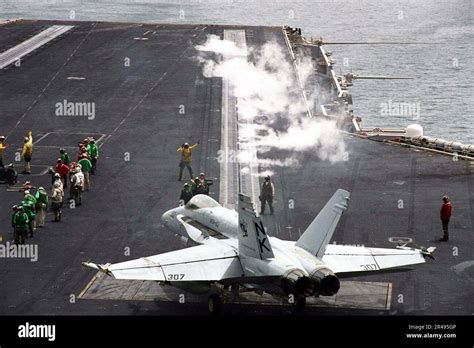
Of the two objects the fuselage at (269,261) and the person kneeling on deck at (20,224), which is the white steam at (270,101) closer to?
the person kneeling on deck at (20,224)

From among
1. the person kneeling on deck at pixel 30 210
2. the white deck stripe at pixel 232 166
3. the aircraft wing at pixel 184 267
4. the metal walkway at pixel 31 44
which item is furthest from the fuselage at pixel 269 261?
the metal walkway at pixel 31 44

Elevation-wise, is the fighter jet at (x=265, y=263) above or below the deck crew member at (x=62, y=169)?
below

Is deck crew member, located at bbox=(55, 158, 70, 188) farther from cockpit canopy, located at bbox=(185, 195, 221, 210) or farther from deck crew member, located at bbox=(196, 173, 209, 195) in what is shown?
cockpit canopy, located at bbox=(185, 195, 221, 210)

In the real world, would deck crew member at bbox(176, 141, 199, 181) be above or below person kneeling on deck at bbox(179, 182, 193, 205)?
above

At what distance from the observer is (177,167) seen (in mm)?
49719

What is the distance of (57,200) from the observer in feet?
132

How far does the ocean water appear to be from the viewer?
328 ft

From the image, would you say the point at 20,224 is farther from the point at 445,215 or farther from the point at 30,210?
the point at 445,215

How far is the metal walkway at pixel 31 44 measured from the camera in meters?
78.1

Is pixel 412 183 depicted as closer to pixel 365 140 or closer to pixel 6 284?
pixel 365 140

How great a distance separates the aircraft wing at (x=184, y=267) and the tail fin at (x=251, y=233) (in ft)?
2.54

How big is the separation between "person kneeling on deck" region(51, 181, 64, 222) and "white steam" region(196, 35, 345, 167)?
12.6 m

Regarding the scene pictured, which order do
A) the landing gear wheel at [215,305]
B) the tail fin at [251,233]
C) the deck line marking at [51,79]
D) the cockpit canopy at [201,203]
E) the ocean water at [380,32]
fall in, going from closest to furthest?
the tail fin at [251,233], the landing gear wheel at [215,305], the cockpit canopy at [201,203], the deck line marking at [51,79], the ocean water at [380,32]

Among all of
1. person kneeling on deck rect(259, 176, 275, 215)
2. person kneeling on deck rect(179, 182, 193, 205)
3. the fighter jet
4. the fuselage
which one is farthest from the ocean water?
the fighter jet
